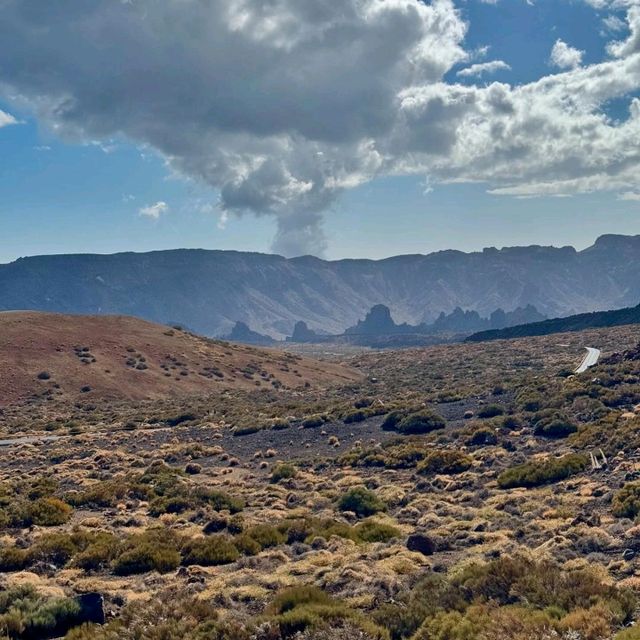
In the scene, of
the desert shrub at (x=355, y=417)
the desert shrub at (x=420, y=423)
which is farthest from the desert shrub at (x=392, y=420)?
the desert shrub at (x=355, y=417)

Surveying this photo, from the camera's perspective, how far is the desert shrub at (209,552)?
1486cm

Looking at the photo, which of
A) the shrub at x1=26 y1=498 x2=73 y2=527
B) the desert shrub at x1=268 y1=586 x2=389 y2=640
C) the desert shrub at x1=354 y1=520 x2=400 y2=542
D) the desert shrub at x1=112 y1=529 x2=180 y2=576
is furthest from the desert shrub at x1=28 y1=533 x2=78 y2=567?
the desert shrub at x1=354 y1=520 x2=400 y2=542

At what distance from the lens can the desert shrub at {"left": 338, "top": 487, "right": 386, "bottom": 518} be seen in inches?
787

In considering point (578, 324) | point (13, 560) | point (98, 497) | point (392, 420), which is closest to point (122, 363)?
point (392, 420)

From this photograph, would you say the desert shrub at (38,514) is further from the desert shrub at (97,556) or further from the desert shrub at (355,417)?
the desert shrub at (355,417)

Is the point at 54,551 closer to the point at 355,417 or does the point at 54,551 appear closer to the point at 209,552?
the point at 209,552

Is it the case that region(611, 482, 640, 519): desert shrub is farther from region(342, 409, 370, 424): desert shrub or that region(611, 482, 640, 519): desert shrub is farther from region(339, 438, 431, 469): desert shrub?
region(342, 409, 370, 424): desert shrub

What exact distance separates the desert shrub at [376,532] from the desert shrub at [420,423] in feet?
62.6

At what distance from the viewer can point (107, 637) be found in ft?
33.2

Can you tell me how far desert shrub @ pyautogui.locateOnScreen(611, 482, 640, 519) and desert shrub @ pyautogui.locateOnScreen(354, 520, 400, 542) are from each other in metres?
5.47

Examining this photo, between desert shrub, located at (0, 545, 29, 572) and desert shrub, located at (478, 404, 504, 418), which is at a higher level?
desert shrub, located at (0, 545, 29, 572)

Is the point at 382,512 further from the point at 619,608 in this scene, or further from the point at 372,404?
the point at 372,404

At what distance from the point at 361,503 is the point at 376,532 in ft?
12.1

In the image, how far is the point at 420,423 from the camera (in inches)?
1439
